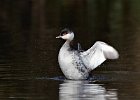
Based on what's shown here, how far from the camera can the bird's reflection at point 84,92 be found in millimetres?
13570

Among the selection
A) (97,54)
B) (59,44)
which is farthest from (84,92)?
(59,44)

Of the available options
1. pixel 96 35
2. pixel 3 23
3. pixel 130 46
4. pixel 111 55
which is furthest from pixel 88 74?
pixel 3 23

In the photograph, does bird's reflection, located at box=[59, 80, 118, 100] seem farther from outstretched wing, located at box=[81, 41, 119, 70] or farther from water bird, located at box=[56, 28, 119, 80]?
outstretched wing, located at box=[81, 41, 119, 70]

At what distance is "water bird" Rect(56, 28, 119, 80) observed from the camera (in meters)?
16.2

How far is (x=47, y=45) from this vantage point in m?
21.2

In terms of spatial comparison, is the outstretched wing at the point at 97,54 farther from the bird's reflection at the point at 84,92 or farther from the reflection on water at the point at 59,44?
the bird's reflection at the point at 84,92

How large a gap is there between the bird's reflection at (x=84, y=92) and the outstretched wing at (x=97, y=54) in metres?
0.85

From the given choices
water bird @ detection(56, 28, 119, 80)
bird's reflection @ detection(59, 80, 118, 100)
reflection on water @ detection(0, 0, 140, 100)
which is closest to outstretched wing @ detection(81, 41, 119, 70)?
water bird @ detection(56, 28, 119, 80)

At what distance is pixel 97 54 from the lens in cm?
1638

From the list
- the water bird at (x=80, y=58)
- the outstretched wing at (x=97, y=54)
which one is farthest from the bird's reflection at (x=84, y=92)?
the outstretched wing at (x=97, y=54)

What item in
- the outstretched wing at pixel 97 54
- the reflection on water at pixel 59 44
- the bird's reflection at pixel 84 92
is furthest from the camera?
the outstretched wing at pixel 97 54

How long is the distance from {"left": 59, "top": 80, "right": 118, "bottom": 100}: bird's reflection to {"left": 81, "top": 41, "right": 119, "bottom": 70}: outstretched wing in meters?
0.85

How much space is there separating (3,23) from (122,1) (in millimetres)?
7942

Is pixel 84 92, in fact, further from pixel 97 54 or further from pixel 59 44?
pixel 59 44
